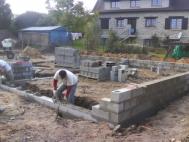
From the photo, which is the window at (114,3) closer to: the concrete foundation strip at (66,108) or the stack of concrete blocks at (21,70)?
the stack of concrete blocks at (21,70)

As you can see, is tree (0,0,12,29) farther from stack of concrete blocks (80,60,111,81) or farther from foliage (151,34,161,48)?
stack of concrete blocks (80,60,111,81)

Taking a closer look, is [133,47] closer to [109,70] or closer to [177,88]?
[109,70]

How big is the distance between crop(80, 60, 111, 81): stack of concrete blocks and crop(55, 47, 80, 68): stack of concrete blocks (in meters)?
2.77

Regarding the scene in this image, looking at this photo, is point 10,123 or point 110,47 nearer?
point 10,123

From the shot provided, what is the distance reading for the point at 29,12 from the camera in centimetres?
3525

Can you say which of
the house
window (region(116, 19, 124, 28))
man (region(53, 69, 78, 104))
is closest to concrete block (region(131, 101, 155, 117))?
man (region(53, 69, 78, 104))

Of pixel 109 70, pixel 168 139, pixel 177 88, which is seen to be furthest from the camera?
pixel 109 70

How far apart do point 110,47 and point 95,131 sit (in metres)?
14.1

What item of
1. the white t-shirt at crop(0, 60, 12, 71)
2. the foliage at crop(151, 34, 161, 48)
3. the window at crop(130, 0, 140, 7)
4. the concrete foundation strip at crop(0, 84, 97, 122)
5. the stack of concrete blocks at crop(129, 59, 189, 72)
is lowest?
the concrete foundation strip at crop(0, 84, 97, 122)

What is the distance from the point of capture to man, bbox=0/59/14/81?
31.2 feet

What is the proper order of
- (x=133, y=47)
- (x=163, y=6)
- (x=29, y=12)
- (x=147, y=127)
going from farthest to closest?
1. (x=29, y=12)
2. (x=163, y=6)
3. (x=133, y=47)
4. (x=147, y=127)

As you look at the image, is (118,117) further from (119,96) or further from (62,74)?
(62,74)

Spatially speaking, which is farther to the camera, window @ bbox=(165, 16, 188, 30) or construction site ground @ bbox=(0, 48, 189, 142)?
window @ bbox=(165, 16, 188, 30)

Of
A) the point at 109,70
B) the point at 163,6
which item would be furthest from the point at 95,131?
the point at 163,6
